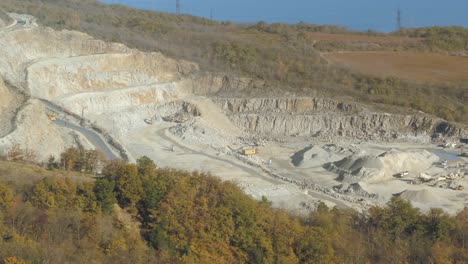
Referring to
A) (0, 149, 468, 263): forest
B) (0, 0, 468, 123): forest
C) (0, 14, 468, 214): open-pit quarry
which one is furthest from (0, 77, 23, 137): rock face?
(0, 0, 468, 123): forest

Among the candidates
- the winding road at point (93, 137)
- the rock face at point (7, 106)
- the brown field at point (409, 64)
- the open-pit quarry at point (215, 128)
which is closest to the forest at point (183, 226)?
the open-pit quarry at point (215, 128)

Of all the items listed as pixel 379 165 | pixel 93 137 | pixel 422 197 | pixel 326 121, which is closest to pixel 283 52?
pixel 326 121

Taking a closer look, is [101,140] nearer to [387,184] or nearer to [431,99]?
[387,184]

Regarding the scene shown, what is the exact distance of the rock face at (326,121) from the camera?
4434cm

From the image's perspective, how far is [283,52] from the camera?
57.6 metres

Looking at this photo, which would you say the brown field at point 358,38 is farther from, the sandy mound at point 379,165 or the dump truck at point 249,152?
the sandy mound at point 379,165

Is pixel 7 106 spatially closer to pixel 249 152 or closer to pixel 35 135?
pixel 35 135

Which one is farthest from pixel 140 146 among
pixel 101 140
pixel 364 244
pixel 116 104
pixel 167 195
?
pixel 364 244

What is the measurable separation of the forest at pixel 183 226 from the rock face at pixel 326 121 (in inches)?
845

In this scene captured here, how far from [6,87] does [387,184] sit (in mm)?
20305

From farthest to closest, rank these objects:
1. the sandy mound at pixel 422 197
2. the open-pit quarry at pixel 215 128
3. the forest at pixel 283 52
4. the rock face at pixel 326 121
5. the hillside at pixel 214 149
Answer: the forest at pixel 283 52 → the rock face at pixel 326 121 → the open-pit quarry at pixel 215 128 → the sandy mound at pixel 422 197 → the hillside at pixel 214 149

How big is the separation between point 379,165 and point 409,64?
2554 centimetres

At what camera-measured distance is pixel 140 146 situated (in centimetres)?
3969

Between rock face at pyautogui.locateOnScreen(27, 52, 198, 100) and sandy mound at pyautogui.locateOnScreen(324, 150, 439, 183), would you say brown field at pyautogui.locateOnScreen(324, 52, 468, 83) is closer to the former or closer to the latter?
rock face at pyautogui.locateOnScreen(27, 52, 198, 100)
